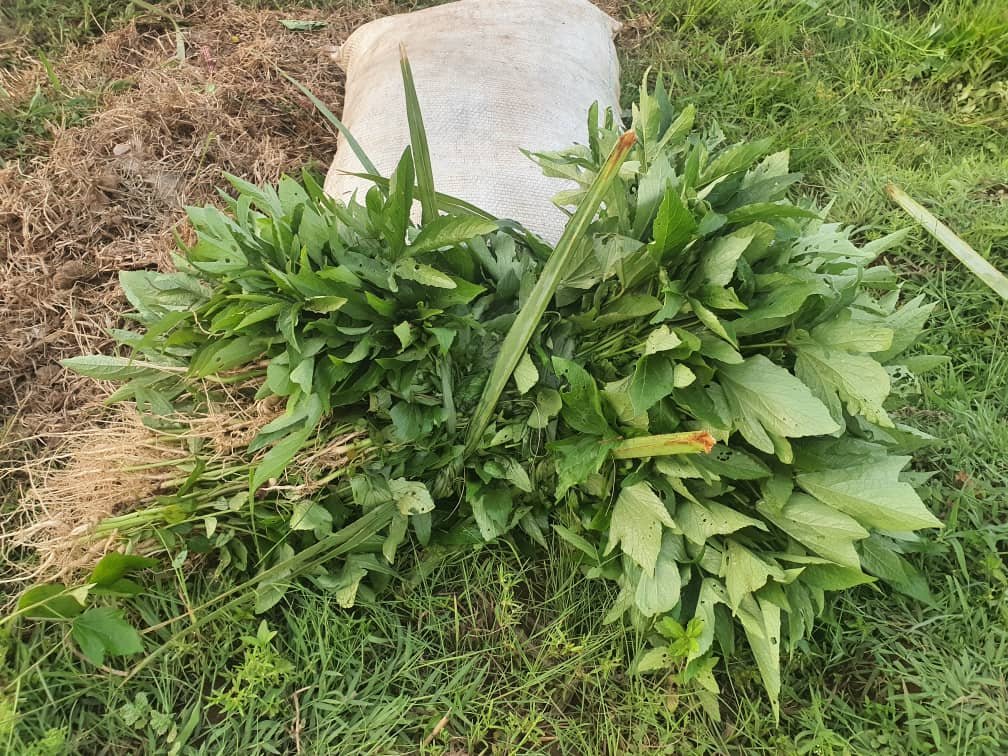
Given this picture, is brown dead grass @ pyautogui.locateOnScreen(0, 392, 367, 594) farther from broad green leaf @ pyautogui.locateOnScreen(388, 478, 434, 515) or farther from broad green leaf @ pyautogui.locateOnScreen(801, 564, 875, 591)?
broad green leaf @ pyautogui.locateOnScreen(801, 564, 875, 591)

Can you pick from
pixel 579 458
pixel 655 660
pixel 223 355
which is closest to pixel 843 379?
pixel 579 458

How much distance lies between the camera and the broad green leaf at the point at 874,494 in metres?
1.00

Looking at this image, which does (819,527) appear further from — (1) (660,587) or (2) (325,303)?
(2) (325,303)

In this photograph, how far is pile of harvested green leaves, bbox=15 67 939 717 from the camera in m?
1.03

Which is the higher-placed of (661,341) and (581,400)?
(661,341)

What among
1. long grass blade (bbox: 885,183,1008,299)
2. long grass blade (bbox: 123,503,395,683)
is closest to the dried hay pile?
long grass blade (bbox: 123,503,395,683)

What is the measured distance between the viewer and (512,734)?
130cm

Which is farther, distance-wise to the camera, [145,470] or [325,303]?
[145,470]

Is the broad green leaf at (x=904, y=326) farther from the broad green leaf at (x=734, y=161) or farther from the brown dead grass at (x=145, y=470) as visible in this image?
the brown dead grass at (x=145, y=470)

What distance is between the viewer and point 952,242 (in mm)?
1957

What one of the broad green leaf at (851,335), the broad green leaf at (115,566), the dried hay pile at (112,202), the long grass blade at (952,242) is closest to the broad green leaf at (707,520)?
the broad green leaf at (851,335)

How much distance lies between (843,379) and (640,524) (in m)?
0.42

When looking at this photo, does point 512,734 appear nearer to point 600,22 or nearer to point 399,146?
point 399,146

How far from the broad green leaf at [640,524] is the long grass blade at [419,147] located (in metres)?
0.65
